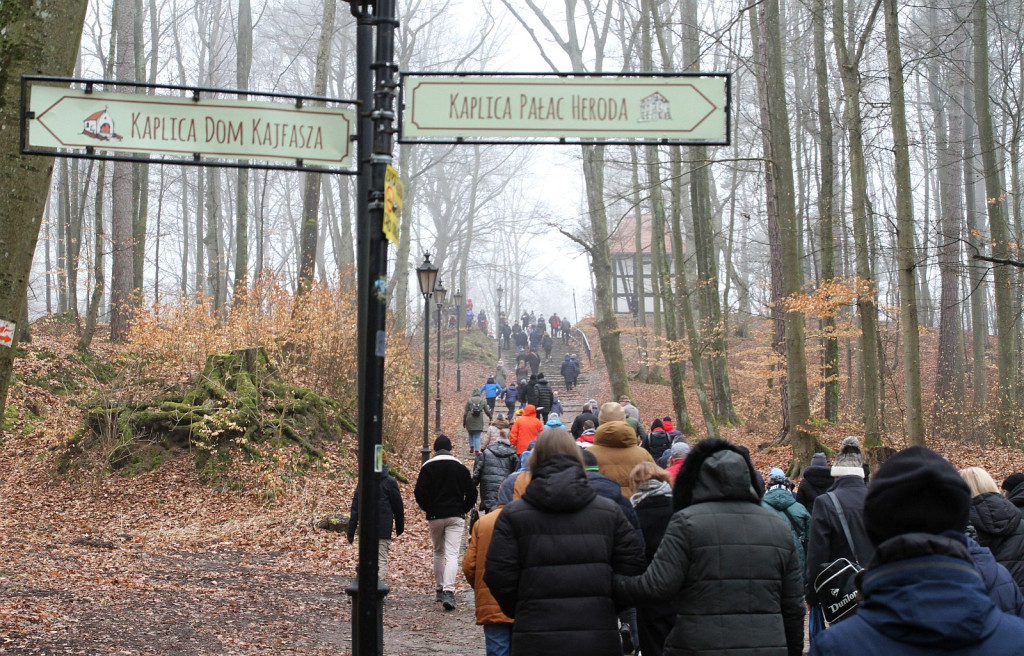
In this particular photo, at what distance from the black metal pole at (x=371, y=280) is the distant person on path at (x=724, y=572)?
116 centimetres

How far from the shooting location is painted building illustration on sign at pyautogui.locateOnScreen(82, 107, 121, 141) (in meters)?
4.23

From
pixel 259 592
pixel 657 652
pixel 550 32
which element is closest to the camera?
pixel 657 652

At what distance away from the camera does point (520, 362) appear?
43344 millimetres

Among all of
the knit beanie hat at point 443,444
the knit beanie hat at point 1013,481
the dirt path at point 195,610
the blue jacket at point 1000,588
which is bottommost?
the dirt path at point 195,610

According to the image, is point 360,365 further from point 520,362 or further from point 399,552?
point 520,362

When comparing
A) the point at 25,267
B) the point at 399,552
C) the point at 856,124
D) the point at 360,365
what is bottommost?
the point at 399,552

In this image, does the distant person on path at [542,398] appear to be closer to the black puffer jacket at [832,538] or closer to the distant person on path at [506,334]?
the black puffer jacket at [832,538]

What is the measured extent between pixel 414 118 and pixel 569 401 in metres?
31.1

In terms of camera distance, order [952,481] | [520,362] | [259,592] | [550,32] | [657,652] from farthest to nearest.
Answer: [520,362] < [550,32] < [259,592] < [657,652] < [952,481]

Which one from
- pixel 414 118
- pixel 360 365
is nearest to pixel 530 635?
pixel 360 365

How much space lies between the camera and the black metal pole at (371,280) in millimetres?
3834

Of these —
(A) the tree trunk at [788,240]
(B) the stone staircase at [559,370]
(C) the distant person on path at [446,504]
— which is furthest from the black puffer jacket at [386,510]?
(B) the stone staircase at [559,370]

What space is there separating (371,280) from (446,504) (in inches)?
224

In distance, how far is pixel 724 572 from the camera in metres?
3.90
